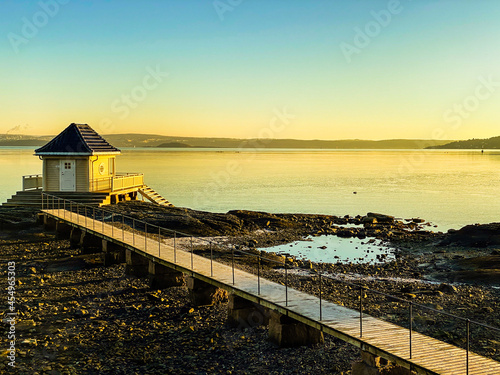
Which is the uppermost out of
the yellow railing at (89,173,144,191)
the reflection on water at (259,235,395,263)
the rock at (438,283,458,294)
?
the yellow railing at (89,173,144,191)

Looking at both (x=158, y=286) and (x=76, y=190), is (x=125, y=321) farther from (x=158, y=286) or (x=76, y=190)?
(x=76, y=190)

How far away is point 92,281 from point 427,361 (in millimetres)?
12999

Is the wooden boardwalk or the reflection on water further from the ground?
the wooden boardwalk

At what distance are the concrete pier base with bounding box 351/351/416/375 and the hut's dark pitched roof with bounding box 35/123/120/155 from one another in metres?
25.2

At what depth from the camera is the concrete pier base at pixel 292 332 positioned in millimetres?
12852

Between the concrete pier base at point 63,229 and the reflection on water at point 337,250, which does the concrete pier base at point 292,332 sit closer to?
the reflection on water at point 337,250

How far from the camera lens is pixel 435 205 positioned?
56562 millimetres

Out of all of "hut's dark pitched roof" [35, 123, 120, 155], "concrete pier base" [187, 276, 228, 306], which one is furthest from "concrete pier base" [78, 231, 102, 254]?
"hut's dark pitched roof" [35, 123, 120, 155]

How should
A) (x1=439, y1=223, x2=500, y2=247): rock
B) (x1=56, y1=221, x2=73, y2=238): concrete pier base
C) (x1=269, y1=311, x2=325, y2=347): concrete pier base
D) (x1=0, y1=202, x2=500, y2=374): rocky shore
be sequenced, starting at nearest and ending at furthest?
(x1=0, y1=202, x2=500, y2=374): rocky shore < (x1=269, y1=311, x2=325, y2=347): concrete pier base < (x1=56, y1=221, x2=73, y2=238): concrete pier base < (x1=439, y1=223, x2=500, y2=247): rock

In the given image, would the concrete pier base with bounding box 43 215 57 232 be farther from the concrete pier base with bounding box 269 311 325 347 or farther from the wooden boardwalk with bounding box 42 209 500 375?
the concrete pier base with bounding box 269 311 325 347

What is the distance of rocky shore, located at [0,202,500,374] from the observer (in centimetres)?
1228

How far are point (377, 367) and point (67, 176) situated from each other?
26406mm

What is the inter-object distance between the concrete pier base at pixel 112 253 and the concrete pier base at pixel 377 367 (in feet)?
43.7

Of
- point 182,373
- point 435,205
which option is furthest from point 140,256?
point 435,205
